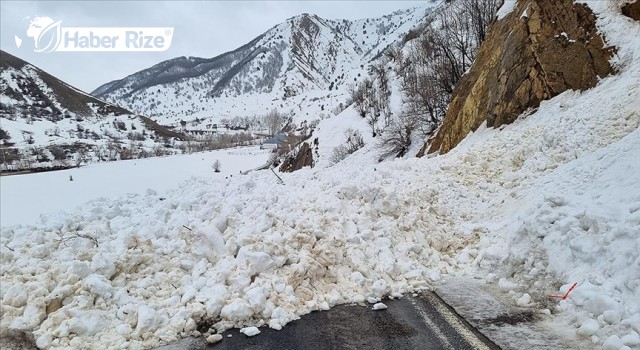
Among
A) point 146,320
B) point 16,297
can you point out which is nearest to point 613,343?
point 146,320

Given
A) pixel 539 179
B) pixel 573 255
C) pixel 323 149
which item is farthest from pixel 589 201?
pixel 323 149

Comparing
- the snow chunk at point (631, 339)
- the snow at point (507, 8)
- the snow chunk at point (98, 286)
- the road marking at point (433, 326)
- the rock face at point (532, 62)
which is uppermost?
the snow at point (507, 8)

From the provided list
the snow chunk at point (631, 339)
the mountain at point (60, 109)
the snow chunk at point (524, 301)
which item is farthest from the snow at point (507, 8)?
the mountain at point (60, 109)

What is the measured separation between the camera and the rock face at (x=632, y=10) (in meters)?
9.88

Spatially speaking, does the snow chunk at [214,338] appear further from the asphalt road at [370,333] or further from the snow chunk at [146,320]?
the snow chunk at [146,320]

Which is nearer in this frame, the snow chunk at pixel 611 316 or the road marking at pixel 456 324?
the snow chunk at pixel 611 316

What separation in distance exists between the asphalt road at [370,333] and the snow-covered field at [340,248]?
207mm

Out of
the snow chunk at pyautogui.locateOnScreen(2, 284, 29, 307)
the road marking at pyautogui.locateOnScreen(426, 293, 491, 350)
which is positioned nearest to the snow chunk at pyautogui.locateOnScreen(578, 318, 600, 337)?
the road marking at pyautogui.locateOnScreen(426, 293, 491, 350)

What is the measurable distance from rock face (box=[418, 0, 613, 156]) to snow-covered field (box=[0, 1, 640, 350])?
7.79 feet

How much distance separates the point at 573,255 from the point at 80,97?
138376 mm

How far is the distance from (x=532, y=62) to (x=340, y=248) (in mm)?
9772

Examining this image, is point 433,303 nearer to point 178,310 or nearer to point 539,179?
point 178,310

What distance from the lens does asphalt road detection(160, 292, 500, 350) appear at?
3791 millimetres

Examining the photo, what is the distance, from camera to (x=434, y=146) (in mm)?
16891
